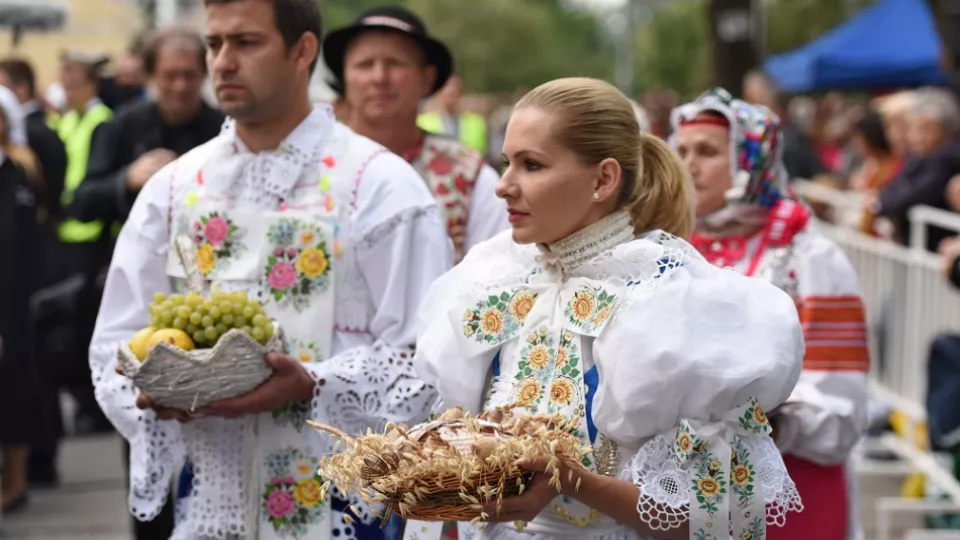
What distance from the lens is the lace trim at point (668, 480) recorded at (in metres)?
3.55

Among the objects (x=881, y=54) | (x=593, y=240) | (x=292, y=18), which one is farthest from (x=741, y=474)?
(x=881, y=54)

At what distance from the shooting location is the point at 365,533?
4426mm

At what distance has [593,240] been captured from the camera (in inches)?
148

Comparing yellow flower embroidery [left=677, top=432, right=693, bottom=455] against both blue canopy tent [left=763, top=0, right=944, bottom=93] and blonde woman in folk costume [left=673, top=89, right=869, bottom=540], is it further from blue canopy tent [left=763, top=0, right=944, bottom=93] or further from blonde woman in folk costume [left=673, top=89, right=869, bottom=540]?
blue canopy tent [left=763, top=0, right=944, bottom=93]

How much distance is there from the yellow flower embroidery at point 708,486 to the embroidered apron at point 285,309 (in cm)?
122

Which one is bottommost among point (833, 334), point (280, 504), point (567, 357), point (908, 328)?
point (908, 328)

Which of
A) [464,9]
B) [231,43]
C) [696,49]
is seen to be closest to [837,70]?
[231,43]

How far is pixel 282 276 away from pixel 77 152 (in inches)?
330

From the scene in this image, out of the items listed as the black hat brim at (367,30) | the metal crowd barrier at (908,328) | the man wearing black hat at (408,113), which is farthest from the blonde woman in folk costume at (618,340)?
the metal crowd barrier at (908,328)

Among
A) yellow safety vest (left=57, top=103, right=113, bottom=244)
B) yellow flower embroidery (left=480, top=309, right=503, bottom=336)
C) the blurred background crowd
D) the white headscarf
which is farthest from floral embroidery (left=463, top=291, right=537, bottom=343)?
yellow safety vest (left=57, top=103, right=113, bottom=244)

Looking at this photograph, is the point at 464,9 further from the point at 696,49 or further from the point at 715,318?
the point at 715,318

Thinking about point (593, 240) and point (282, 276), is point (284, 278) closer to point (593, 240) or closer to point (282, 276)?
point (282, 276)

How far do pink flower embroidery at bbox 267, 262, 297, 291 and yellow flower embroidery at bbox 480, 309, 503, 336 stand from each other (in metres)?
0.77

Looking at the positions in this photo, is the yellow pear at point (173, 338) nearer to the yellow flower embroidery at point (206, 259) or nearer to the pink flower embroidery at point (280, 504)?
the yellow flower embroidery at point (206, 259)
